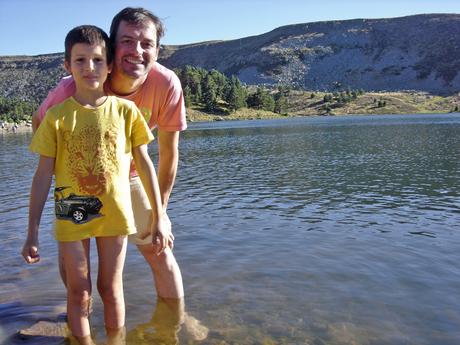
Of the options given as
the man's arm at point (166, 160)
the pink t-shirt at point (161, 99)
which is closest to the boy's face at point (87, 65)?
the pink t-shirt at point (161, 99)

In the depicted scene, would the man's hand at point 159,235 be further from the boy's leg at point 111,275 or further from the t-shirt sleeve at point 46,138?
the t-shirt sleeve at point 46,138

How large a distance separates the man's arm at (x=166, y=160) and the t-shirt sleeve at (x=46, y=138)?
1.53m

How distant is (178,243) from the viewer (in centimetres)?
1218

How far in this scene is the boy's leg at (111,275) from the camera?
5.14m

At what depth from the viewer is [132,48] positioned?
5234 mm

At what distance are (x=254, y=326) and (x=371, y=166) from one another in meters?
25.0

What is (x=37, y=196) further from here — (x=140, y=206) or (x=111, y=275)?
(x=140, y=206)

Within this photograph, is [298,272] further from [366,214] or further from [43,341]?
[366,214]

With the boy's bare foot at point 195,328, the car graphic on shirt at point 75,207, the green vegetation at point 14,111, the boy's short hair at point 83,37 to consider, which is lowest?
the green vegetation at point 14,111

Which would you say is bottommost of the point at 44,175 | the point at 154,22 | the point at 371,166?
the point at 371,166

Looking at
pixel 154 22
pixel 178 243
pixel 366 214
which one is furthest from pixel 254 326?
pixel 366 214

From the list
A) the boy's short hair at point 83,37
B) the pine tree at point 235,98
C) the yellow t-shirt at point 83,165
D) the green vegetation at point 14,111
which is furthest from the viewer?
the pine tree at point 235,98

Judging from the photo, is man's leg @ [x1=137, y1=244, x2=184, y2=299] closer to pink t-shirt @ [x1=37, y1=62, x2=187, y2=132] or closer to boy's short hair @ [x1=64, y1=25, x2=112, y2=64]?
pink t-shirt @ [x1=37, y1=62, x2=187, y2=132]

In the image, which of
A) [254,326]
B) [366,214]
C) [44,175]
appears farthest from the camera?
[366,214]
